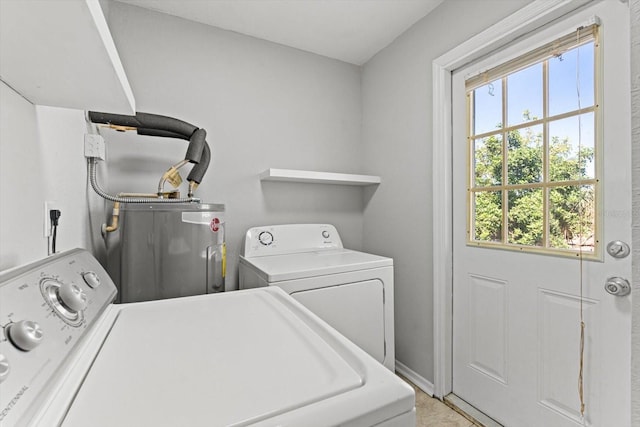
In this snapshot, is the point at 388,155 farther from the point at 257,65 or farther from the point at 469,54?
the point at 257,65

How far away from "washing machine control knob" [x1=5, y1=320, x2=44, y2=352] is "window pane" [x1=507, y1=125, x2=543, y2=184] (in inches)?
70.3

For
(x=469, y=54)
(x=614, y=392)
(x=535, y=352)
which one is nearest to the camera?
(x=614, y=392)

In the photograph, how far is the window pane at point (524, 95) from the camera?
4.58 feet

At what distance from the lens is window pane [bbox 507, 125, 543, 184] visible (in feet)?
4.55


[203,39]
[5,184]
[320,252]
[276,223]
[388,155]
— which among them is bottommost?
[320,252]

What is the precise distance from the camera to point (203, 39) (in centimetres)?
193

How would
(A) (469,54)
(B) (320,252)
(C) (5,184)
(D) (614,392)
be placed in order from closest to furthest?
1. (C) (5,184)
2. (D) (614,392)
3. (A) (469,54)
4. (B) (320,252)

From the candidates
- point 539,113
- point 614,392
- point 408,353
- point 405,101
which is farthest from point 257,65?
point 614,392

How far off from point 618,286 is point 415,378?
1.28 metres

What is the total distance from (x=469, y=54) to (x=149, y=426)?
1982mm

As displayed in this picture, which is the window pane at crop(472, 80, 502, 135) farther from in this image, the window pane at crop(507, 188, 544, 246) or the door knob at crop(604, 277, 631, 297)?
the door knob at crop(604, 277, 631, 297)

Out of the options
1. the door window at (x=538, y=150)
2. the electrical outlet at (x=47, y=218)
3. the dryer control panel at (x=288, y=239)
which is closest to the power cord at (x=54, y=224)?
the electrical outlet at (x=47, y=218)

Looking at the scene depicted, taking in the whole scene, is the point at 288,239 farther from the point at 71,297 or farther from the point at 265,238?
Result: the point at 71,297

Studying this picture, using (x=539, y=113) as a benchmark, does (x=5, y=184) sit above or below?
below
